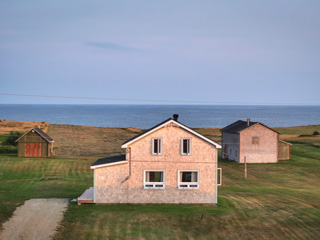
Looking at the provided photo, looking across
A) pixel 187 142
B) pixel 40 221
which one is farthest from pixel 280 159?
pixel 40 221

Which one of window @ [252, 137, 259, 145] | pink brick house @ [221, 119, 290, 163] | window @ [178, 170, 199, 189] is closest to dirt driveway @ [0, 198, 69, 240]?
window @ [178, 170, 199, 189]

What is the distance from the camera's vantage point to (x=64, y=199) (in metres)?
31.6

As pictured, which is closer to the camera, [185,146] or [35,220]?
[35,220]

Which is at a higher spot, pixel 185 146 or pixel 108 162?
pixel 185 146

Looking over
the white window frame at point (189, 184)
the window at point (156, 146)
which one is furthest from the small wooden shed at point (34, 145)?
the white window frame at point (189, 184)

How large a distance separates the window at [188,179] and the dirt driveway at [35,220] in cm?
814

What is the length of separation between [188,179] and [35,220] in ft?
36.5

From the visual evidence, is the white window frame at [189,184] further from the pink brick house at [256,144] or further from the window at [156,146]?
the pink brick house at [256,144]

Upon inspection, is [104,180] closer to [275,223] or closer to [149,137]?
[149,137]

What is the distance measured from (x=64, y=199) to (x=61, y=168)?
19696 mm

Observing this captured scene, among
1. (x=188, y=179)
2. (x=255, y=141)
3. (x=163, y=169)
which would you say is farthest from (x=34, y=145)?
(x=188, y=179)

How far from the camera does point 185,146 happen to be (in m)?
30.4

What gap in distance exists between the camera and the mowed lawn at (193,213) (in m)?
23.8

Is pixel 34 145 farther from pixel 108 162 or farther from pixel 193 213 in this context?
pixel 193 213
